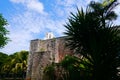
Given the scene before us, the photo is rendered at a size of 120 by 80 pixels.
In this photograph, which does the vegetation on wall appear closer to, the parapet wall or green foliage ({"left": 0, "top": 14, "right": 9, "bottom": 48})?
green foliage ({"left": 0, "top": 14, "right": 9, "bottom": 48})

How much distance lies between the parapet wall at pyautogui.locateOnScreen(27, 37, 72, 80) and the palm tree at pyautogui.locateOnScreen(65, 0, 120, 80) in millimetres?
19403

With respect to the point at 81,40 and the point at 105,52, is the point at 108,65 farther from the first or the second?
the point at 81,40

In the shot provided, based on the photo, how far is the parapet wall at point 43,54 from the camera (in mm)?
34531

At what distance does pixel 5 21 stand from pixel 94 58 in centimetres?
1350

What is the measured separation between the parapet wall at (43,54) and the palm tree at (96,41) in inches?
764

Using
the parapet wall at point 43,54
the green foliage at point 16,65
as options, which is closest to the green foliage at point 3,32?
the parapet wall at point 43,54

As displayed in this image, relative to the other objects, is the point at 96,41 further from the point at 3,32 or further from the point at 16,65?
the point at 16,65

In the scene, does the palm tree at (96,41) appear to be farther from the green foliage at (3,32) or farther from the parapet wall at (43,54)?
the parapet wall at (43,54)

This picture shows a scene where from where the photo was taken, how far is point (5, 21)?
24141 millimetres

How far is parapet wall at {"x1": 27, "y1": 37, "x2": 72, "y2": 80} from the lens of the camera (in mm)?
34531

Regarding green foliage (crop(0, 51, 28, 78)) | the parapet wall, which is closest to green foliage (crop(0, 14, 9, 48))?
the parapet wall

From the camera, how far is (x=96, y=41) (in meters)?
13.1

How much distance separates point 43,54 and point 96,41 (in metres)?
22.2

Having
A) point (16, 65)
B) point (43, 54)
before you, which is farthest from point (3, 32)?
point (16, 65)
